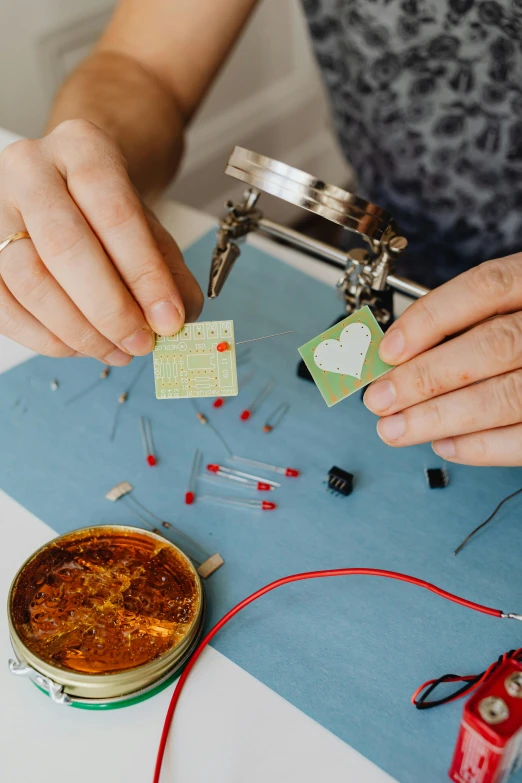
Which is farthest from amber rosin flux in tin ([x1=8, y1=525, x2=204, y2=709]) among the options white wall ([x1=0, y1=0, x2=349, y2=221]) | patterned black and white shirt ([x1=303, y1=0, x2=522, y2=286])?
white wall ([x1=0, y1=0, x2=349, y2=221])

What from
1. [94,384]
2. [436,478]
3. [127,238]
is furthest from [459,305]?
[94,384]

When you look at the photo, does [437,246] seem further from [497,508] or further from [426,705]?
[426,705]

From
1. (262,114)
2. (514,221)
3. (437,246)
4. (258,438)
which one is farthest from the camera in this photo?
(262,114)

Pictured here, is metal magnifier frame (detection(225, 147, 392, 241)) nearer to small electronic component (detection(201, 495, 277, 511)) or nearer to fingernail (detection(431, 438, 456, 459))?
fingernail (detection(431, 438, 456, 459))

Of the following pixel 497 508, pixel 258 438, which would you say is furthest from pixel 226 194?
pixel 497 508

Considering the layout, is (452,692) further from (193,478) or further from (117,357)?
(117,357)

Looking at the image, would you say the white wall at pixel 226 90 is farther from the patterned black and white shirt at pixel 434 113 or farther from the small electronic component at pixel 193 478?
the small electronic component at pixel 193 478
